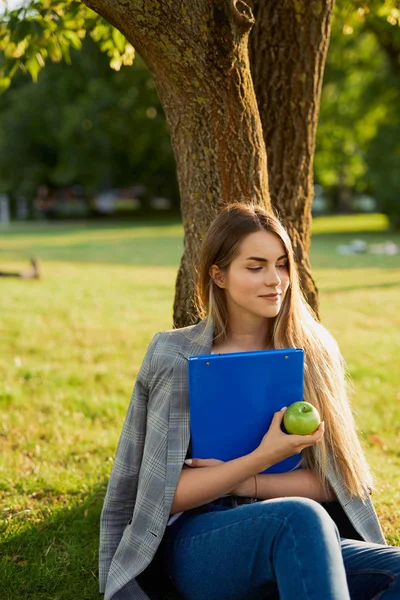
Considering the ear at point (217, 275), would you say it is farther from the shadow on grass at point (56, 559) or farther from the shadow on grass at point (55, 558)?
the shadow on grass at point (55, 558)

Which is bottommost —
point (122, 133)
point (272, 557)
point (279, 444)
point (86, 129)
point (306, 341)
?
point (272, 557)

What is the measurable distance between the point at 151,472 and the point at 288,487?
0.47 meters

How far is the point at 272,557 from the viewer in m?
2.22

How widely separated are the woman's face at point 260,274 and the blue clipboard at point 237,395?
0.82ft

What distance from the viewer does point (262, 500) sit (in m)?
2.56

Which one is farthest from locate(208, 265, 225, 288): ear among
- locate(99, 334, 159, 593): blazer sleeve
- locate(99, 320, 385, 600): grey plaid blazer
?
locate(99, 334, 159, 593): blazer sleeve

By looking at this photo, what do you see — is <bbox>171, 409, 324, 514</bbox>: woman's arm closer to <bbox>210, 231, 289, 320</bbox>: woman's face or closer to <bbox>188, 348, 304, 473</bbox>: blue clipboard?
<bbox>188, 348, 304, 473</bbox>: blue clipboard

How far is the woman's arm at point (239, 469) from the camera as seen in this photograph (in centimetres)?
240

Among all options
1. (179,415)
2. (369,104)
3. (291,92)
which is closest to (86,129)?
(369,104)

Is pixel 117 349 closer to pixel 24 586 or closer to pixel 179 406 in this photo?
pixel 24 586

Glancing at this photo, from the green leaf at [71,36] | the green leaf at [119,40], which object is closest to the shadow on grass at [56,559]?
the green leaf at [119,40]

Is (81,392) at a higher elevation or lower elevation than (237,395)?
lower

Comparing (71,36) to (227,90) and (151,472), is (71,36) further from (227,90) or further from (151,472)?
(151,472)

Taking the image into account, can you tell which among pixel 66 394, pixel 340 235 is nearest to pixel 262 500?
pixel 66 394
